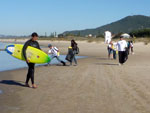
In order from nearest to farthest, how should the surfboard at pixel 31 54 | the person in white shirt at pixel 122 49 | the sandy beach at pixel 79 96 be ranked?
1. the sandy beach at pixel 79 96
2. the surfboard at pixel 31 54
3. the person in white shirt at pixel 122 49

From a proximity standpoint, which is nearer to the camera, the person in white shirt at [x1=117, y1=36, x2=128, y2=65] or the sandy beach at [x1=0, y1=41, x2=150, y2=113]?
the sandy beach at [x1=0, y1=41, x2=150, y2=113]

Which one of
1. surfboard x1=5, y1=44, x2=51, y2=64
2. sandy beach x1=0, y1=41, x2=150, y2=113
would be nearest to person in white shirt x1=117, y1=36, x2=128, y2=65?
sandy beach x1=0, y1=41, x2=150, y2=113

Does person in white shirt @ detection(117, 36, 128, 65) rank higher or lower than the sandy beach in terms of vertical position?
higher

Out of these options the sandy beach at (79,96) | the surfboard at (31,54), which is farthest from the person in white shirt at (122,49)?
the surfboard at (31,54)

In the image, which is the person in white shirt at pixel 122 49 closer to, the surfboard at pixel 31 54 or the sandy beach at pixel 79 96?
the sandy beach at pixel 79 96

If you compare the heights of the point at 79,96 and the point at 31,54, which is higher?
the point at 31,54

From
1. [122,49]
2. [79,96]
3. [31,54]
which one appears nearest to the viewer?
[79,96]

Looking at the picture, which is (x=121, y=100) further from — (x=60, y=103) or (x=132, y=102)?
(x=60, y=103)

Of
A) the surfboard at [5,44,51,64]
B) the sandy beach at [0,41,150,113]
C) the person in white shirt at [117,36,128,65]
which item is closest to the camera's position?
the sandy beach at [0,41,150,113]

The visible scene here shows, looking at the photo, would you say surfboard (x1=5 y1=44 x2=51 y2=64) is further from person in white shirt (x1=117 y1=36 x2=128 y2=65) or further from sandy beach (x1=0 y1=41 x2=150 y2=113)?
person in white shirt (x1=117 y1=36 x2=128 y2=65)

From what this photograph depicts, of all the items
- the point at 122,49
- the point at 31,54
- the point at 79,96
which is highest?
the point at 31,54

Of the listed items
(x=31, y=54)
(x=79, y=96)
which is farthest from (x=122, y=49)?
(x=79, y=96)

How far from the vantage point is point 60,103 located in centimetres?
670

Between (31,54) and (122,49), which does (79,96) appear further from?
(122,49)
